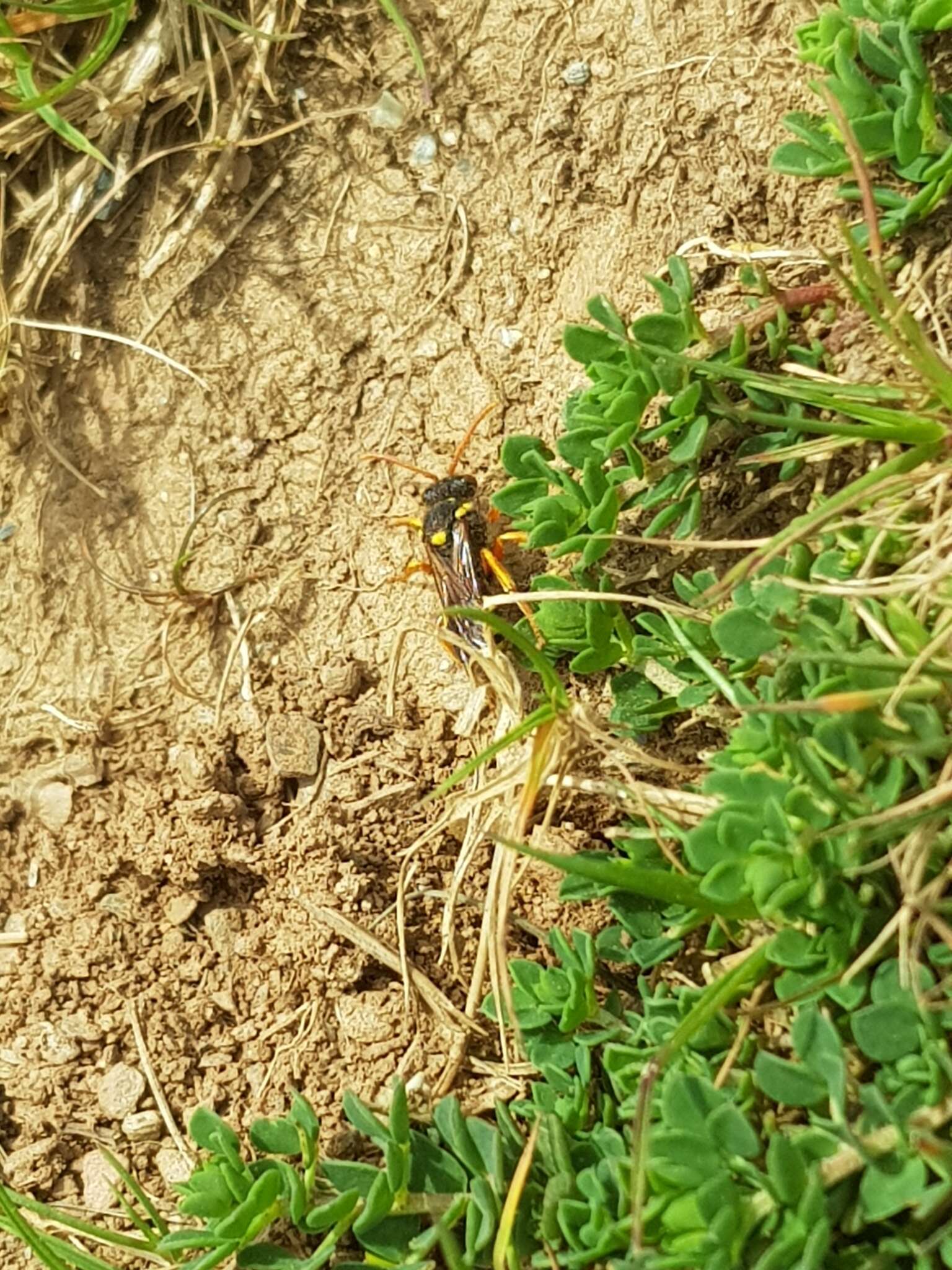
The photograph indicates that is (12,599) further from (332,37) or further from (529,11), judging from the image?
(529,11)

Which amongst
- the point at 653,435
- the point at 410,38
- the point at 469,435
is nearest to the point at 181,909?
the point at 469,435

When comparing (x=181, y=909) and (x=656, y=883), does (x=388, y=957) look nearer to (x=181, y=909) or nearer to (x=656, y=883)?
(x=181, y=909)

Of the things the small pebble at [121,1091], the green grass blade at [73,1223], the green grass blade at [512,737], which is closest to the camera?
the green grass blade at [512,737]

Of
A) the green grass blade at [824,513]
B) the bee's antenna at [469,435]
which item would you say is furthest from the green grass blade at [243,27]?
the green grass blade at [824,513]

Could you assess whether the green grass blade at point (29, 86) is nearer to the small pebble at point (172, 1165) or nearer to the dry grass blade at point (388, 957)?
the dry grass blade at point (388, 957)

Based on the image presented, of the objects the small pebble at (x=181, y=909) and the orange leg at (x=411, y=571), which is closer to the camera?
the small pebble at (x=181, y=909)

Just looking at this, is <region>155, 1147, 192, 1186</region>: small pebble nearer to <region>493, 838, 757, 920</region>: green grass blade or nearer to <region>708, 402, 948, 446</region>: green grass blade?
<region>493, 838, 757, 920</region>: green grass blade
